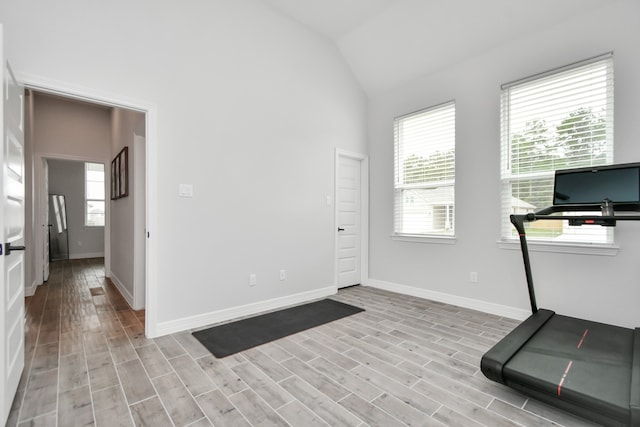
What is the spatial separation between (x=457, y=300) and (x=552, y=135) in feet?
6.90

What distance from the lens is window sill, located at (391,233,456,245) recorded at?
390 centimetres

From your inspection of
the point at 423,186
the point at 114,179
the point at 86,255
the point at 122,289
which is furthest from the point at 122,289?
the point at 86,255

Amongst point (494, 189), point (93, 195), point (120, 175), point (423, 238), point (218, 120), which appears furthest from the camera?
point (93, 195)

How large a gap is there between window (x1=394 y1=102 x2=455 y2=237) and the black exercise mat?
1.52 meters

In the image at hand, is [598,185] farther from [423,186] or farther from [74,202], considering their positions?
[74,202]

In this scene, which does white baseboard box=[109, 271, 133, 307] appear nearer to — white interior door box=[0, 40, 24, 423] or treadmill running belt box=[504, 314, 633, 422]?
white interior door box=[0, 40, 24, 423]

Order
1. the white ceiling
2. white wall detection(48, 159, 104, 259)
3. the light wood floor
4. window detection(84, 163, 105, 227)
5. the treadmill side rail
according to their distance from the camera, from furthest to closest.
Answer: window detection(84, 163, 105, 227) → white wall detection(48, 159, 104, 259) → the white ceiling → the treadmill side rail → the light wood floor

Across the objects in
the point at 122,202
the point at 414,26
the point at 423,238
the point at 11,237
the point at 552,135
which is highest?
the point at 414,26

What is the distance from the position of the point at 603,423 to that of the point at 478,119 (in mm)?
3061

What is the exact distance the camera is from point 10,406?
1730mm

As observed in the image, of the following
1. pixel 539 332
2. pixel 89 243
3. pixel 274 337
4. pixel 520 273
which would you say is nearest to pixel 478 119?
pixel 520 273

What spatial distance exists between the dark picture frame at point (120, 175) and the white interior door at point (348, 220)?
2.87m

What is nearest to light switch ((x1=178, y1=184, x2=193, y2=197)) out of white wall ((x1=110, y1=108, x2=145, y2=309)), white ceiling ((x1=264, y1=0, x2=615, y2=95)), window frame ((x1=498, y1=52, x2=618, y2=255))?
white wall ((x1=110, y1=108, x2=145, y2=309))

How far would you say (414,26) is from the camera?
376cm
